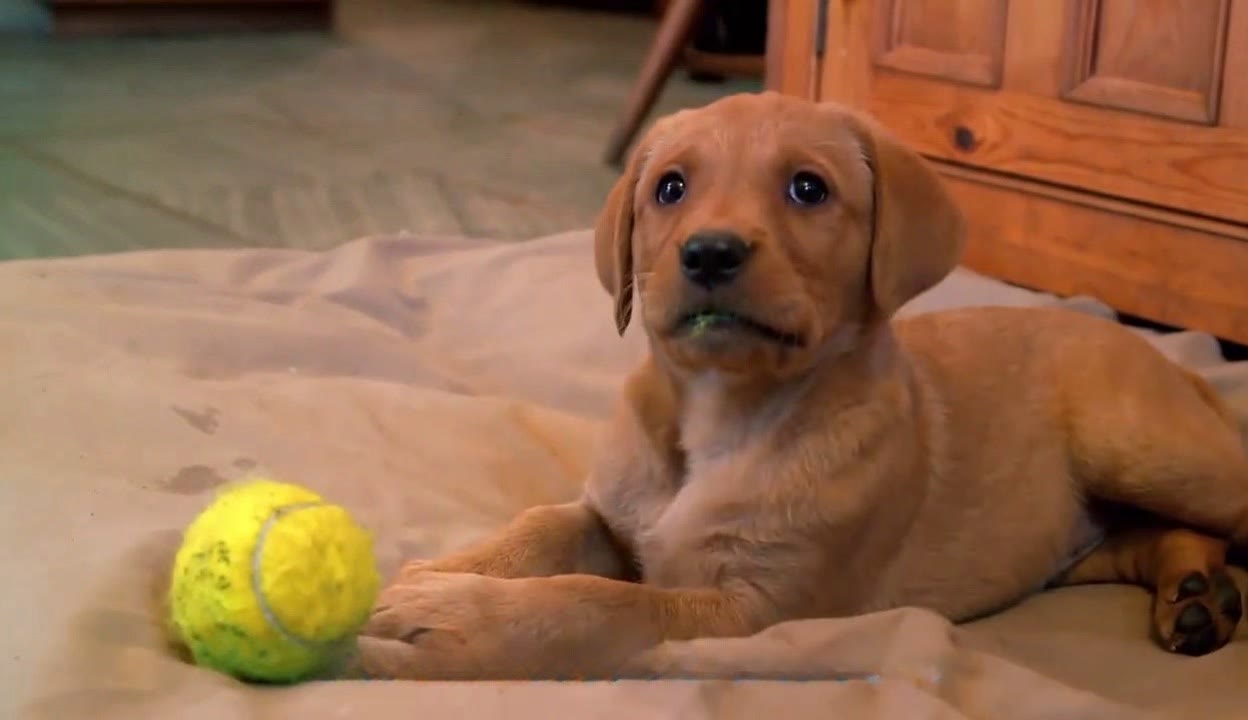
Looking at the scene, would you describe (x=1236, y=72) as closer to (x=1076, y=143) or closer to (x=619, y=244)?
(x=1076, y=143)

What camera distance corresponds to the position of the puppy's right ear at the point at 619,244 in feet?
6.56

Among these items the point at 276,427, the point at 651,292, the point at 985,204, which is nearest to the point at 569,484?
the point at 276,427

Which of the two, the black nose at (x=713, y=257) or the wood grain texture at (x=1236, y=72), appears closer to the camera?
the black nose at (x=713, y=257)

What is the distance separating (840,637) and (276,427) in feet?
3.69

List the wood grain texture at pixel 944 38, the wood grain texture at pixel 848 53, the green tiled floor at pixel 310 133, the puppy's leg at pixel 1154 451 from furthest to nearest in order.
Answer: the green tiled floor at pixel 310 133, the wood grain texture at pixel 848 53, the wood grain texture at pixel 944 38, the puppy's leg at pixel 1154 451

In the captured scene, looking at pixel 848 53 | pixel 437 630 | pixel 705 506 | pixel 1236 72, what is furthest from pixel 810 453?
pixel 848 53

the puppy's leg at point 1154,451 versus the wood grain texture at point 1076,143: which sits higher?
the wood grain texture at point 1076,143

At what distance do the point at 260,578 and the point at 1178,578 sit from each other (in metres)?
1.27

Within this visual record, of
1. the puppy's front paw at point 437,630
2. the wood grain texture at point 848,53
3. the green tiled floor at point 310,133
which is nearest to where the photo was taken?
the puppy's front paw at point 437,630

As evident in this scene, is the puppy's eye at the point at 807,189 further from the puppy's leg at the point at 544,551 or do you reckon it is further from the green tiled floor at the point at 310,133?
the green tiled floor at the point at 310,133

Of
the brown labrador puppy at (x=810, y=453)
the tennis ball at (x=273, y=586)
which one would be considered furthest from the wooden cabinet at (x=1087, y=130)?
the tennis ball at (x=273, y=586)

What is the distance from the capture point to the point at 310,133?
5703 mm

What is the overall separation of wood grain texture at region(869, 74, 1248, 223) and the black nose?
5.78 feet

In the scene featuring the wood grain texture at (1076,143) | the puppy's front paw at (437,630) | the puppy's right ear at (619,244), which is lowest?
the puppy's front paw at (437,630)
